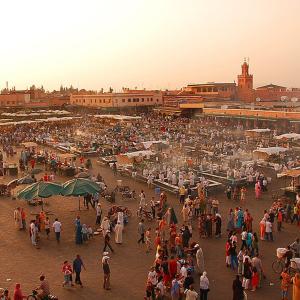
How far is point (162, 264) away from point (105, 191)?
957cm

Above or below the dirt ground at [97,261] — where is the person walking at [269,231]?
above

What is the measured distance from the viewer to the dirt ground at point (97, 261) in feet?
32.4

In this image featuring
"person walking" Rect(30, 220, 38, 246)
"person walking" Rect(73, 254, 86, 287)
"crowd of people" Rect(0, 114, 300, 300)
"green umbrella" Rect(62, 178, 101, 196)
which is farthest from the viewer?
"green umbrella" Rect(62, 178, 101, 196)

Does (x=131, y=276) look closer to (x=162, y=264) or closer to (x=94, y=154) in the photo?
(x=162, y=264)

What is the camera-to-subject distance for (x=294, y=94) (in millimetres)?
67375

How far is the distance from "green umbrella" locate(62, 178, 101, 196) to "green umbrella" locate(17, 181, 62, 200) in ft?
0.97

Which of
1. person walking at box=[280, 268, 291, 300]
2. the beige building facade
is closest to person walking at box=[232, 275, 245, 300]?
person walking at box=[280, 268, 291, 300]

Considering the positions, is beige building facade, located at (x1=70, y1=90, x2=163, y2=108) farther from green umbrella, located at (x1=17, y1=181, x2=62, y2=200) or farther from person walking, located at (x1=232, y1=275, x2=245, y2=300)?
person walking, located at (x1=232, y1=275, x2=245, y2=300)

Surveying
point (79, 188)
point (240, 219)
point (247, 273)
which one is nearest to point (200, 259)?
point (247, 273)

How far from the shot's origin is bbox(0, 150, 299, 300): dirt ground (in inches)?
388

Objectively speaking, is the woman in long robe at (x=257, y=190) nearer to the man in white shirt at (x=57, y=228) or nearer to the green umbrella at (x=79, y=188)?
the green umbrella at (x=79, y=188)

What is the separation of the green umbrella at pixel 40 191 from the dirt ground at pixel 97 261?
1101 mm

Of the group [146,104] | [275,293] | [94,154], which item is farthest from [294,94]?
[275,293]

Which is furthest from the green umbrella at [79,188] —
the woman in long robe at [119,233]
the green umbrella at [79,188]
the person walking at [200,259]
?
the person walking at [200,259]
